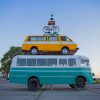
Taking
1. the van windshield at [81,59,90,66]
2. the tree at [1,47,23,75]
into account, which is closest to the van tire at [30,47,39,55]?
the van windshield at [81,59,90,66]

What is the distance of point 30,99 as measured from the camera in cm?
1800

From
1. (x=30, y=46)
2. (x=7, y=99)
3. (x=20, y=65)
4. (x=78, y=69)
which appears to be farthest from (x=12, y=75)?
(x=7, y=99)

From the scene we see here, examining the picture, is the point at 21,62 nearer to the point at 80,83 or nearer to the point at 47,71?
the point at 47,71

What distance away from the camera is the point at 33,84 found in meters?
26.2

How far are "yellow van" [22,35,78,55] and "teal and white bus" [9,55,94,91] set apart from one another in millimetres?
1315

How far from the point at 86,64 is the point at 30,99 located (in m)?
9.76

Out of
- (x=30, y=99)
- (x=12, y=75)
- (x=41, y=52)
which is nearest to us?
(x=30, y=99)

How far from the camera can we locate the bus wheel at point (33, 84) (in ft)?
85.4

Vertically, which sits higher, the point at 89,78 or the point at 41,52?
the point at 41,52

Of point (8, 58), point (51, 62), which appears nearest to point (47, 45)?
point (51, 62)

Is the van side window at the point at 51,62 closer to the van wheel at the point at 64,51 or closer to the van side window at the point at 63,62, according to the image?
the van side window at the point at 63,62

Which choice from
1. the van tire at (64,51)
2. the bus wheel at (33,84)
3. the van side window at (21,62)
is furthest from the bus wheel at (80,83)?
the van side window at (21,62)

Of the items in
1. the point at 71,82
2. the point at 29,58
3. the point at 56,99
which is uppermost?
the point at 29,58

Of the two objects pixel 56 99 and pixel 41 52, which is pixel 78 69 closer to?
pixel 41 52
